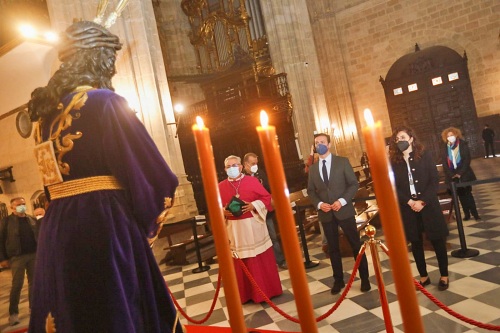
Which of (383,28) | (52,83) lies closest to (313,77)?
(383,28)

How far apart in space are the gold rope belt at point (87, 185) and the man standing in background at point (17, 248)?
444 centimetres

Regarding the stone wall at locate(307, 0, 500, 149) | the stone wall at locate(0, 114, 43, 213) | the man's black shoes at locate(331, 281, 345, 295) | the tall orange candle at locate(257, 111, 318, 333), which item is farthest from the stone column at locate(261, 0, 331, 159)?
the tall orange candle at locate(257, 111, 318, 333)

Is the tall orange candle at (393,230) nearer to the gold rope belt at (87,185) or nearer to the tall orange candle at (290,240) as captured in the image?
the tall orange candle at (290,240)

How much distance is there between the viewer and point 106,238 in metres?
1.62

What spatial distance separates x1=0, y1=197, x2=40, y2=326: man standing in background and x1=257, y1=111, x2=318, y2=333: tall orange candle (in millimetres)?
5824

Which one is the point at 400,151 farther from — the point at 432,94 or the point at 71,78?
the point at 432,94

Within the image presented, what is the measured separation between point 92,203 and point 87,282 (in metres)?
0.33

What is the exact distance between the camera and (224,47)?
57.6ft

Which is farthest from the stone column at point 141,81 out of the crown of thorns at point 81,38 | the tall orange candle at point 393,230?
the tall orange candle at point 393,230

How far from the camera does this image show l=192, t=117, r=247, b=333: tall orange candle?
27.3 inches

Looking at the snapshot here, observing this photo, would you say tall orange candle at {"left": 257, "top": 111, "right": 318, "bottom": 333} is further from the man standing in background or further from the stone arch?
the stone arch

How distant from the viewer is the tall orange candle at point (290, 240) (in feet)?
2.09

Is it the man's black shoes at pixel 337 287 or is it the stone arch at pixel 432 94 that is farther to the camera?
the stone arch at pixel 432 94

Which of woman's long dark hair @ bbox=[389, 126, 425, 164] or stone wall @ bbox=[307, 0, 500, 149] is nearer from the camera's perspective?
woman's long dark hair @ bbox=[389, 126, 425, 164]
